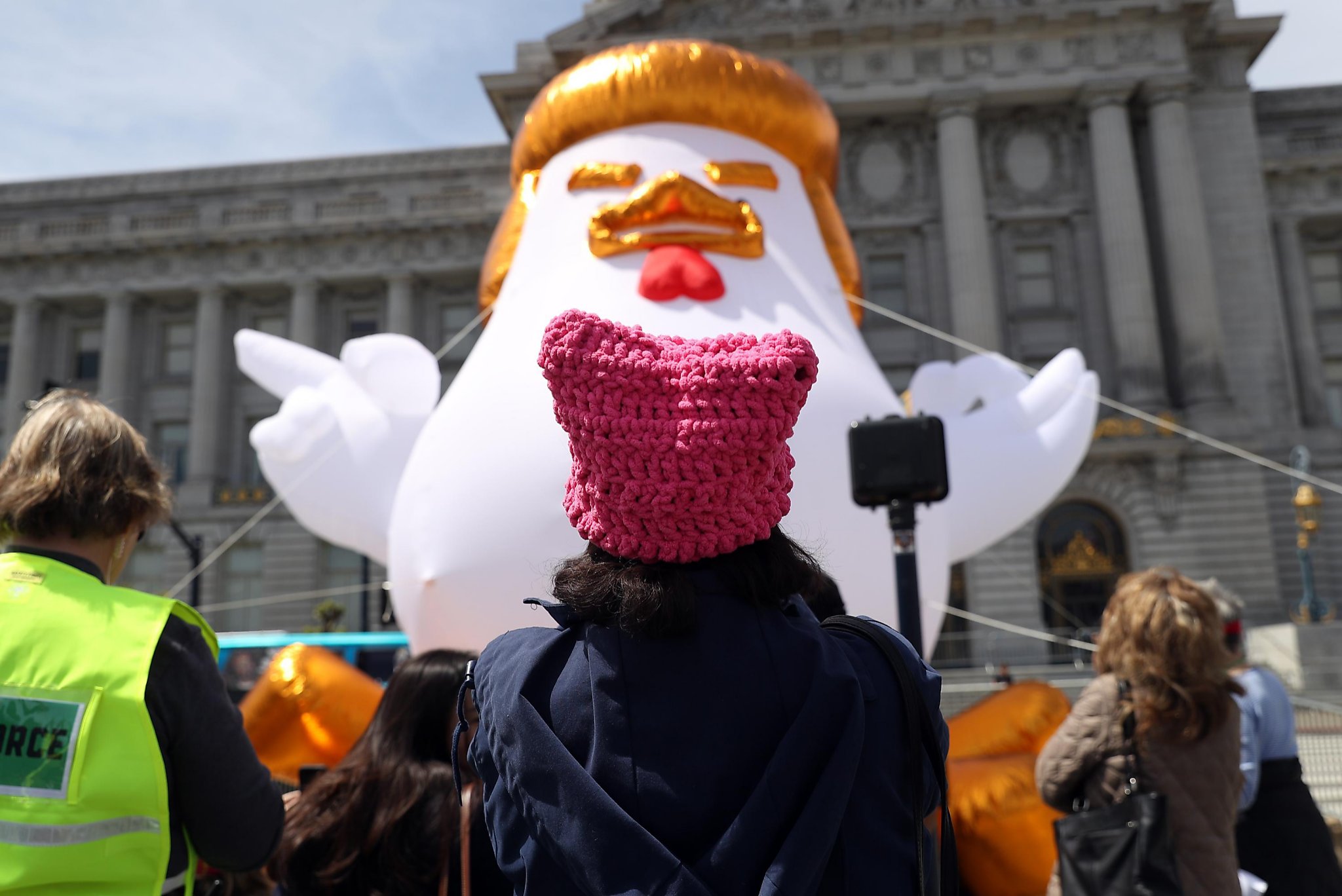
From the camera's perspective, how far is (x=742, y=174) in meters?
4.57

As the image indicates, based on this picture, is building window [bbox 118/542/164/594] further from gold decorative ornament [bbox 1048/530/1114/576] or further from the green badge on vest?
the green badge on vest

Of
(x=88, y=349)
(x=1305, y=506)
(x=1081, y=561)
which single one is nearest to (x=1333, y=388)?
(x=1081, y=561)

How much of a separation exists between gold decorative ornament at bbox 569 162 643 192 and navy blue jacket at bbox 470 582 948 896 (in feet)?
11.2

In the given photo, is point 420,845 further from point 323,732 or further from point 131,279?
point 131,279

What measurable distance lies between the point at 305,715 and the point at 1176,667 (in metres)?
3.59

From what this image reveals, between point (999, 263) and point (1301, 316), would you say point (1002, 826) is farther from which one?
point (1301, 316)

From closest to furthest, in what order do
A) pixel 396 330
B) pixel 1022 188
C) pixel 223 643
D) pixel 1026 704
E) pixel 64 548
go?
pixel 64 548, pixel 1026 704, pixel 223 643, pixel 1022 188, pixel 396 330

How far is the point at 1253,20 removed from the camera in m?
27.0

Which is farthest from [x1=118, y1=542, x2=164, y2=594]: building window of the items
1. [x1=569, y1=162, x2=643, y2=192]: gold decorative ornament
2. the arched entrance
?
[x1=569, y1=162, x2=643, y2=192]: gold decorative ornament

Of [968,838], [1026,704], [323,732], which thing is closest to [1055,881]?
[968,838]

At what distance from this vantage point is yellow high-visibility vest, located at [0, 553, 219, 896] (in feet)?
5.40

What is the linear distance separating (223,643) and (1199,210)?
82.0 feet

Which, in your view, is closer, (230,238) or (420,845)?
(420,845)

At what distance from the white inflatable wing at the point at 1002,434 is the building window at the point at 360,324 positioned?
29.0m
